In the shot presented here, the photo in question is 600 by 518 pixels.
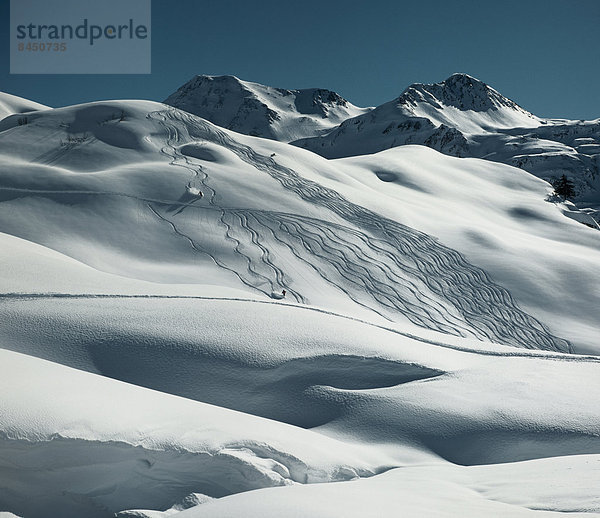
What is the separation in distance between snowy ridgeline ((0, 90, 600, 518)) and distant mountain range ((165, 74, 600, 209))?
61133 mm

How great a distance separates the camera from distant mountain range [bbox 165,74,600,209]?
8369 cm

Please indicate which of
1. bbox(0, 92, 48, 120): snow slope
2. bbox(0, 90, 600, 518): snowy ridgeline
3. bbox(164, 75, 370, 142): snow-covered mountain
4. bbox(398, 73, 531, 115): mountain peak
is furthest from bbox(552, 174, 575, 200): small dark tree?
bbox(398, 73, 531, 115): mountain peak

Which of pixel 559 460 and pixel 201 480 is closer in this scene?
pixel 201 480

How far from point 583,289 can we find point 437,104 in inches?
5200

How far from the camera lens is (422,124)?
111438mm

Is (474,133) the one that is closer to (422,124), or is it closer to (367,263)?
(422,124)

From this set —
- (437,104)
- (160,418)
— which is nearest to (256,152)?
(160,418)

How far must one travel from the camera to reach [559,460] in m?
4.82

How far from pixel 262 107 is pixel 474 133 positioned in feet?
200

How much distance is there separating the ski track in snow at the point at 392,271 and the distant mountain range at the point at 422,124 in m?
58.7

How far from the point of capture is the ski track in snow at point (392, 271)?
45.6ft

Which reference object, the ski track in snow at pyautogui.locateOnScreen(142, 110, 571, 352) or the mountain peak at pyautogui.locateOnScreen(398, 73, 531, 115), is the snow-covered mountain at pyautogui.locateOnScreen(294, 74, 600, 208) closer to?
the mountain peak at pyautogui.locateOnScreen(398, 73, 531, 115)

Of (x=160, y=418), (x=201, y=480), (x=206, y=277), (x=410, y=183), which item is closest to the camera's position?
(x=201, y=480)

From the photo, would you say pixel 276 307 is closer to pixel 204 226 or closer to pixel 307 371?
pixel 307 371
